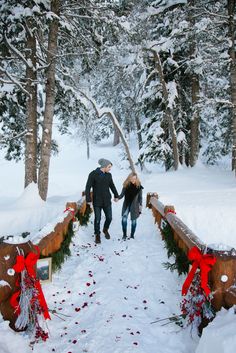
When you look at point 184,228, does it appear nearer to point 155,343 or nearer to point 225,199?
point 155,343

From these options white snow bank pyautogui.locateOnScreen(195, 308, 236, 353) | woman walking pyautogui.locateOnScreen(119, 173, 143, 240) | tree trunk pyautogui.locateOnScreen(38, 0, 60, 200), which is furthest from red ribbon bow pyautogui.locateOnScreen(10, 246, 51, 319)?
tree trunk pyautogui.locateOnScreen(38, 0, 60, 200)

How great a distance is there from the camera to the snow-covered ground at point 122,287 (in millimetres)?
3510

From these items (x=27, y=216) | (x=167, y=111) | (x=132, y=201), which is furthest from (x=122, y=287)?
(x=167, y=111)

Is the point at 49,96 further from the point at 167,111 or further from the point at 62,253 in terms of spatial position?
the point at 167,111

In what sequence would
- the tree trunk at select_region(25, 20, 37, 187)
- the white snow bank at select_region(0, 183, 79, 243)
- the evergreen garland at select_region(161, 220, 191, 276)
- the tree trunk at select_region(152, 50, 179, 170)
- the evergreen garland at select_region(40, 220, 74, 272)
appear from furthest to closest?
the tree trunk at select_region(152, 50, 179, 170) < the tree trunk at select_region(25, 20, 37, 187) < the white snow bank at select_region(0, 183, 79, 243) < the evergreen garland at select_region(40, 220, 74, 272) < the evergreen garland at select_region(161, 220, 191, 276)

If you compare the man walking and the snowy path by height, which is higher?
the man walking

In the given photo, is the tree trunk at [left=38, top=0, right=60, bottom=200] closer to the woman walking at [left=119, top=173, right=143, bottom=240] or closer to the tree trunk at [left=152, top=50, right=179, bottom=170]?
the woman walking at [left=119, top=173, right=143, bottom=240]

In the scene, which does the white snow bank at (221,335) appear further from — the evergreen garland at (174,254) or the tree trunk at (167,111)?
the tree trunk at (167,111)

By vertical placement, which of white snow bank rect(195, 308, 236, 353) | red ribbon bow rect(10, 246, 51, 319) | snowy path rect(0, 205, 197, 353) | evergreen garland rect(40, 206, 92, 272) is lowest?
snowy path rect(0, 205, 197, 353)

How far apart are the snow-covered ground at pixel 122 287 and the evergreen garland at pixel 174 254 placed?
0.49 feet

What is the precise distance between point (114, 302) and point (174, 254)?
2096 millimetres

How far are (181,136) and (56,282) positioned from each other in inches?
594

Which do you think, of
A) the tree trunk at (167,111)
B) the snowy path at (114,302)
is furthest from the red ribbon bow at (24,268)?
the tree trunk at (167,111)

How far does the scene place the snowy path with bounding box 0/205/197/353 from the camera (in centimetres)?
356
